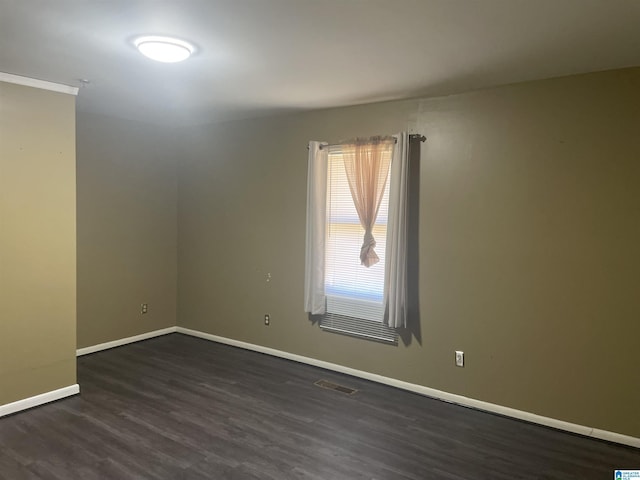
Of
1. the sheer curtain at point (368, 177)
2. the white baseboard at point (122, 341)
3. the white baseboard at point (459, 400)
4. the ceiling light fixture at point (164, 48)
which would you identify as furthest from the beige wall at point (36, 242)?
the sheer curtain at point (368, 177)

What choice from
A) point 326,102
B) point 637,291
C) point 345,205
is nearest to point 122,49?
point 326,102

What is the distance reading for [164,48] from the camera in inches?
104

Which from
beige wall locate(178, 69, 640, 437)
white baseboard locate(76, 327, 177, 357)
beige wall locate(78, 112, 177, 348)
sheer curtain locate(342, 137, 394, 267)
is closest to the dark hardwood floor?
beige wall locate(178, 69, 640, 437)

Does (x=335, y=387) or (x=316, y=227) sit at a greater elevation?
(x=316, y=227)

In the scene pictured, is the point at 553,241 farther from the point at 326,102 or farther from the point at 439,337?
the point at 326,102

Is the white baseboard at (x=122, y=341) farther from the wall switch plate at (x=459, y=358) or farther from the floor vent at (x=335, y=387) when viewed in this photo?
the wall switch plate at (x=459, y=358)

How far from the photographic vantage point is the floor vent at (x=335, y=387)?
3.93m

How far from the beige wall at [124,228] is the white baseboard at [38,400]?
1.07 metres

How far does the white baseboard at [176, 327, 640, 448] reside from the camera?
3.13 m

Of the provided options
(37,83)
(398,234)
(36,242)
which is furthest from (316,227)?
(37,83)

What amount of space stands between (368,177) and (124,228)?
9.10 feet

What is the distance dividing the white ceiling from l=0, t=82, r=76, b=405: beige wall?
1.04 feet

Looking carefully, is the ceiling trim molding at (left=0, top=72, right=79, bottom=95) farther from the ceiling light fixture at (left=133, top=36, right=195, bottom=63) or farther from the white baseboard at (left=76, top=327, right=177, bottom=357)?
the white baseboard at (left=76, top=327, right=177, bottom=357)

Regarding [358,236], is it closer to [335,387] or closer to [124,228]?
[335,387]
